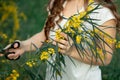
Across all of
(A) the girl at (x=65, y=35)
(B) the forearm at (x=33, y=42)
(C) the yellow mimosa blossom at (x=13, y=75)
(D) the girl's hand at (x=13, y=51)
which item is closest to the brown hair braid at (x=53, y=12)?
(A) the girl at (x=65, y=35)

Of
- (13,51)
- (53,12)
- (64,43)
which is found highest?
(53,12)

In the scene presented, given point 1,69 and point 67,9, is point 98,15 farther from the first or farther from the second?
point 1,69

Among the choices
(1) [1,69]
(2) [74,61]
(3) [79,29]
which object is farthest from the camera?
(1) [1,69]

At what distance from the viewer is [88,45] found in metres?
3.12

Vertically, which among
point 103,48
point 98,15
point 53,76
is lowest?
point 53,76

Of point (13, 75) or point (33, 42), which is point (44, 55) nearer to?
point (13, 75)

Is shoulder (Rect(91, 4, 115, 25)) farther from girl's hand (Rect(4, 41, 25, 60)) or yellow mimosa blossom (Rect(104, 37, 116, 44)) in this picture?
girl's hand (Rect(4, 41, 25, 60))

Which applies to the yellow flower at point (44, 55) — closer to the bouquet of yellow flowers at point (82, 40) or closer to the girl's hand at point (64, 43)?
the bouquet of yellow flowers at point (82, 40)

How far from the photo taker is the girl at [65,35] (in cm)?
313

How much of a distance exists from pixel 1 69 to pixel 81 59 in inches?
35.4

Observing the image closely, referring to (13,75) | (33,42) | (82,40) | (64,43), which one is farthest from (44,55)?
(33,42)

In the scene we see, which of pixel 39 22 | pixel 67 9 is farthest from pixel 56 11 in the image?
pixel 39 22

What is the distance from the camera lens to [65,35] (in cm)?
305

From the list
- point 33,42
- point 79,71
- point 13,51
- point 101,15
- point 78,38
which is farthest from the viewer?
point 33,42
